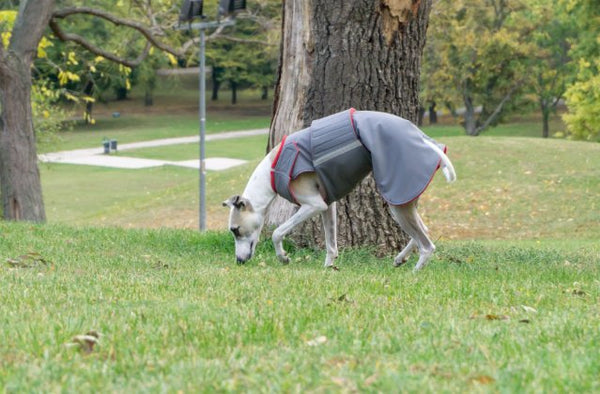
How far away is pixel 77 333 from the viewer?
489 cm

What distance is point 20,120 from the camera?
17.2 meters

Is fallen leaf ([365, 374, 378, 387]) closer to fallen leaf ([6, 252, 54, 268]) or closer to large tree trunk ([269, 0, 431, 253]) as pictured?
fallen leaf ([6, 252, 54, 268])

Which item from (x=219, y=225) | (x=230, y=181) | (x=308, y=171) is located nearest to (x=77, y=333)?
(x=308, y=171)

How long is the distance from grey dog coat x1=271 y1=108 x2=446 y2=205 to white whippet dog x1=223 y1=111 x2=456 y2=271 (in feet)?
0.40

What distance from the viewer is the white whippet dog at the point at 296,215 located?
28.1 ft

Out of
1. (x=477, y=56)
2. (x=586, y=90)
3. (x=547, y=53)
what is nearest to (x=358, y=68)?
(x=586, y=90)

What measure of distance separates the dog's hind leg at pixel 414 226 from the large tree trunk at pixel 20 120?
10.6 meters

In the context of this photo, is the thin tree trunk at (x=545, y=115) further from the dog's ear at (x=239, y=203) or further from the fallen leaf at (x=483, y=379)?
the fallen leaf at (x=483, y=379)

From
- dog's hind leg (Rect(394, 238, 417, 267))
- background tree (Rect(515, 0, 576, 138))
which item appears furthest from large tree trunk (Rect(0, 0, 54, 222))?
background tree (Rect(515, 0, 576, 138))

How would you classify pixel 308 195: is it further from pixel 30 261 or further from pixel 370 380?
pixel 370 380

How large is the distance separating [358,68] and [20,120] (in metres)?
9.47

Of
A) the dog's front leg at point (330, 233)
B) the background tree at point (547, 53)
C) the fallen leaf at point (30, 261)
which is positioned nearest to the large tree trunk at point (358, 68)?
the dog's front leg at point (330, 233)

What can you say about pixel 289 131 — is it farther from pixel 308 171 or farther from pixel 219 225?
pixel 219 225

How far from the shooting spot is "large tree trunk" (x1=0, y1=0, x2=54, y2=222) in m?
17.1
